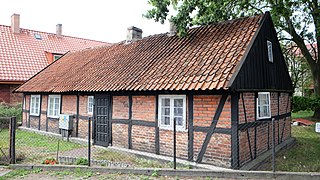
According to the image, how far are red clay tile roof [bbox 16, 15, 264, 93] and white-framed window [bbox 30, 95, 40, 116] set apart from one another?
0.86 m

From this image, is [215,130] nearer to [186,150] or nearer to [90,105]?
[186,150]

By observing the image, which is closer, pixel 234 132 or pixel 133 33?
pixel 234 132

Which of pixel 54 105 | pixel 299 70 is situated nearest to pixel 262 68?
pixel 54 105

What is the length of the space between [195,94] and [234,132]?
160 centimetres

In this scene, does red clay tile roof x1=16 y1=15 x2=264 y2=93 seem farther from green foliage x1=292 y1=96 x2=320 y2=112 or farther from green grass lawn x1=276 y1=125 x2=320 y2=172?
green foliage x1=292 y1=96 x2=320 y2=112

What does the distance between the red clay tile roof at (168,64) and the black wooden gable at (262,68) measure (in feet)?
0.86

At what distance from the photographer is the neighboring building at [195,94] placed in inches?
289

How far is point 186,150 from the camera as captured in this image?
7.97m

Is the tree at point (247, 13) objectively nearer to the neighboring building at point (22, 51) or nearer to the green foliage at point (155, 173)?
the green foliage at point (155, 173)

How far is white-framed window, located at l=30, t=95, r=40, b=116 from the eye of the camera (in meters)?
15.1

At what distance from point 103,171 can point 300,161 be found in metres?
6.47

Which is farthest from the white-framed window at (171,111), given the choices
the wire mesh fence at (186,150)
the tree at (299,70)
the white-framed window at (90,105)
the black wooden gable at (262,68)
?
the tree at (299,70)

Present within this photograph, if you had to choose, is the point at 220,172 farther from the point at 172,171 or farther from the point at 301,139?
the point at 301,139

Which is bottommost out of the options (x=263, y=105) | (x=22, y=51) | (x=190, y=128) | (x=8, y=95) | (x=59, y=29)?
(x=190, y=128)
